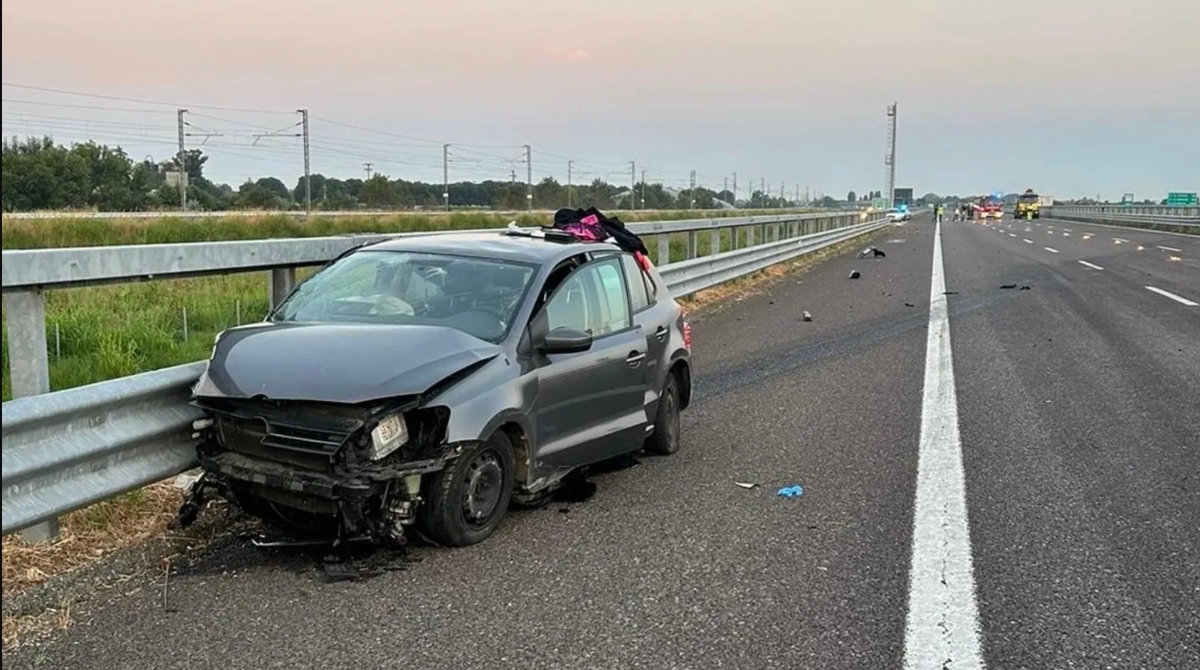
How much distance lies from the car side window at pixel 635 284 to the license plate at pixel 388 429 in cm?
236

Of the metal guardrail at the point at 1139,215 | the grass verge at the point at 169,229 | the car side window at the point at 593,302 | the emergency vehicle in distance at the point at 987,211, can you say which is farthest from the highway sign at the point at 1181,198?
the car side window at the point at 593,302

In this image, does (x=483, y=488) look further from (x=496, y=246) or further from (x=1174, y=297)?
(x=1174, y=297)

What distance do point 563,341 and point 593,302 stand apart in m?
0.89

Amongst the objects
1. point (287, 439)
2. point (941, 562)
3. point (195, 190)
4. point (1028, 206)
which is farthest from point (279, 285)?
point (1028, 206)

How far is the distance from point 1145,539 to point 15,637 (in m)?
4.97

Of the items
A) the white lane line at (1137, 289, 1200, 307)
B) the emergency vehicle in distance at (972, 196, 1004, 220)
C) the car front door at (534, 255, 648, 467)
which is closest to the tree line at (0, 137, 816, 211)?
the car front door at (534, 255, 648, 467)

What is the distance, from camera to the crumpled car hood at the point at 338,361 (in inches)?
168

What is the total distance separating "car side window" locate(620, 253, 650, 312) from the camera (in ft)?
21.3

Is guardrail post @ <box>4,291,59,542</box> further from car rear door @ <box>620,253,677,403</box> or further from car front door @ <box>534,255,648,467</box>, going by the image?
car rear door @ <box>620,253,677,403</box>

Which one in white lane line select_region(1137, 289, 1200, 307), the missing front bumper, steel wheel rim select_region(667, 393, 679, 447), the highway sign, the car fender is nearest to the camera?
the missing front bumper

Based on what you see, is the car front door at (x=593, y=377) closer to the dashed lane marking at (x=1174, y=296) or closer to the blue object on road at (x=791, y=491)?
the blue object on road at (x=791, y=491)

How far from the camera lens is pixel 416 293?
5551mm

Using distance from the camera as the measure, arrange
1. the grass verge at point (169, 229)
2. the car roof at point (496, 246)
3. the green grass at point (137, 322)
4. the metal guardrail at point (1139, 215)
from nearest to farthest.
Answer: the car roof at point (496, 246), the green grass at point (137, 322), the grass verge at point (169, 229), the metal guardrail at point (1139, 215)

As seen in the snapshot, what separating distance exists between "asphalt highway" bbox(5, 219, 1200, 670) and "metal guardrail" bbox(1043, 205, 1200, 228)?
47550mm
